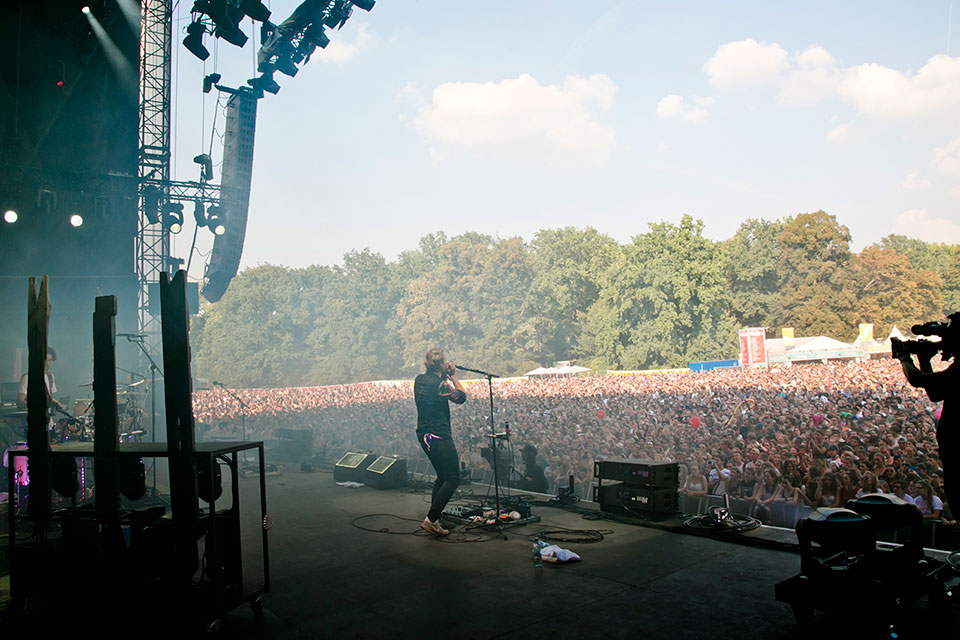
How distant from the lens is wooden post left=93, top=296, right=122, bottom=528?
3398mm

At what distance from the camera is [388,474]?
24.8ft

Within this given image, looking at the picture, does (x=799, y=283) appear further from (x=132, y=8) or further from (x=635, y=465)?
(x=132, y=8)

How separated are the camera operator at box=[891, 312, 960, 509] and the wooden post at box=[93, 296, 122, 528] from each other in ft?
12.8

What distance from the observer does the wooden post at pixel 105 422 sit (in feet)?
11.1

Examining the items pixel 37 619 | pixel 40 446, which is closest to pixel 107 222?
pixel 40 446

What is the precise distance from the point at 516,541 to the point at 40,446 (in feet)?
10.8

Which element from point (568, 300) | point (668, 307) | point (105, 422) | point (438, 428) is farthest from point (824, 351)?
point (105, 422)

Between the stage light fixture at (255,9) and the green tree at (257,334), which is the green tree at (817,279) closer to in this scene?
the stage light fixture at (255,9)

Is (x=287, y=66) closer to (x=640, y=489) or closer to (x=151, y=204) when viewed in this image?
(x=151, y=204)

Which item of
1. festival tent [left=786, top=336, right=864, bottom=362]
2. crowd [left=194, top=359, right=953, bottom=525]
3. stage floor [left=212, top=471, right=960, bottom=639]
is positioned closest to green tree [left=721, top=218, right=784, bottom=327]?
festival tent [left=786, top=336, right=864, bottom=362]

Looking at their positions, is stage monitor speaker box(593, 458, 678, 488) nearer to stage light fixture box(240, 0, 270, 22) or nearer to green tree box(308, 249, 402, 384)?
stage light fixture box(240, 0, 270, 22)

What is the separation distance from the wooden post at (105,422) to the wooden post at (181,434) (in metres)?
0.49

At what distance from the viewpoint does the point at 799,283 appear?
24.8 m

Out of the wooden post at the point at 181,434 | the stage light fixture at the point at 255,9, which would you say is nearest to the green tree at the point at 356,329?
the stage light fixture at the point at 255,9
